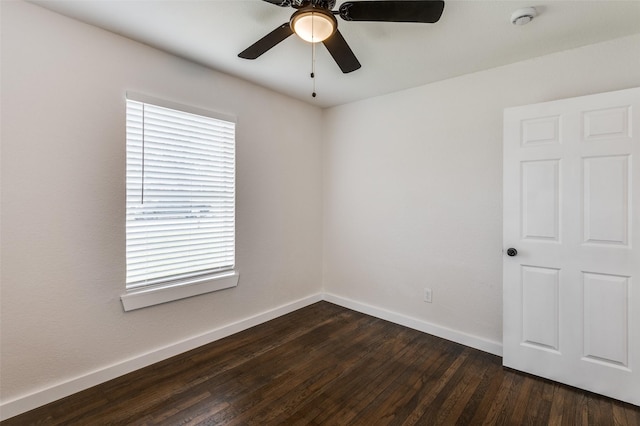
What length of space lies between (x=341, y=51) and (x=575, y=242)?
2122 millimetres

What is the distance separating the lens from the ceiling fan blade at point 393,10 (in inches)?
55.8

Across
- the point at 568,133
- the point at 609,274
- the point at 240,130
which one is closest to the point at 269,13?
the point at 240,130

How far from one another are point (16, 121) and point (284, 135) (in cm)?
219

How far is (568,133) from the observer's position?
7.06 ft

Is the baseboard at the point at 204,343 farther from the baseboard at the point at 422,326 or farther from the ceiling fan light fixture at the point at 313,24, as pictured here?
the ceiling fan light fixture at the point at 313,24

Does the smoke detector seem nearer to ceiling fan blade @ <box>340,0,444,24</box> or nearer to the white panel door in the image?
the white panel door

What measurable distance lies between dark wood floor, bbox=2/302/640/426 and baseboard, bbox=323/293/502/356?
0.08 m

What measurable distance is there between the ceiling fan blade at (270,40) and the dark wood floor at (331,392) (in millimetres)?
2295

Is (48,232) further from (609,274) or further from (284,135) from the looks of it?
(609,274)

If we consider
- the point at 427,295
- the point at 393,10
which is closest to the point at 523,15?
the point at 393,10

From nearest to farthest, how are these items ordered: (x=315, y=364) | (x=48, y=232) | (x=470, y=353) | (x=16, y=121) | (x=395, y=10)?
1. (x=395, y=10)
2. (x=16, y=121)
3. (x=48, y=232)
4. (x=315, y=364)
5. (x=470, y=353)

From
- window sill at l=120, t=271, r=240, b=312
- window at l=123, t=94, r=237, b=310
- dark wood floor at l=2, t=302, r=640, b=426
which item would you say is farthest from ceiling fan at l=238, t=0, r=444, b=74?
dark wood floor at l=2, t=302, r=640, b=426

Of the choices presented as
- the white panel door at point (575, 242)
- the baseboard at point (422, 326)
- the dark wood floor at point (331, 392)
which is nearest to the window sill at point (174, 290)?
the dark wood floor at point (331, 392)

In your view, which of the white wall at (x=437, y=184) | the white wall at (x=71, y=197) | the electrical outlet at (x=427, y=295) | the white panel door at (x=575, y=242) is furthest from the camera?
the electrical outlet at (x=427, y=295)
